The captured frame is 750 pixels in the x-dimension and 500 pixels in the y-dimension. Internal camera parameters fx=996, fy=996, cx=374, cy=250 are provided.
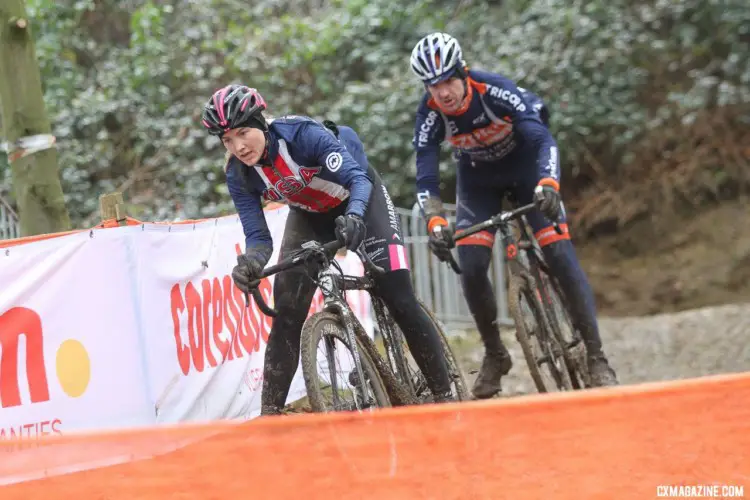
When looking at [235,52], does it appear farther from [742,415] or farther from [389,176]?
[742,415]

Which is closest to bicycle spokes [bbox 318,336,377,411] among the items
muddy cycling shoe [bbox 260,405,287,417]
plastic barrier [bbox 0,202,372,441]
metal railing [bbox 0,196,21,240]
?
muddy cycling shoe [bbox 260,405,287,417]

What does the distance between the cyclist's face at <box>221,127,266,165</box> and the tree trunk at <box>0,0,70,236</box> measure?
297 cm

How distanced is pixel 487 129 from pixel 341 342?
2.25m

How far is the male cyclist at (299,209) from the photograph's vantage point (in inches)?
192

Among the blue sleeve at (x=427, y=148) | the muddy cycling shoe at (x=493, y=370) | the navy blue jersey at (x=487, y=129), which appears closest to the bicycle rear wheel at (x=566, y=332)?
the muddy cycling shoe at (x=493, y=370)

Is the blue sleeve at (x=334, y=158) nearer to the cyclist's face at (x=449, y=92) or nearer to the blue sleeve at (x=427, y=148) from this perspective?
the cyclist's face at (x=449, y=92)

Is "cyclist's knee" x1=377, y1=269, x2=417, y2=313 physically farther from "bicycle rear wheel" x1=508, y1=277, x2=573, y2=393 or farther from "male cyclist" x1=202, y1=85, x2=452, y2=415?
"bicycle rear wheel" x1=508, y1=277, x2=573, y2=393

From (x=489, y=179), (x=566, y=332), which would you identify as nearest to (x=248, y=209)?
(x=489, y=179)

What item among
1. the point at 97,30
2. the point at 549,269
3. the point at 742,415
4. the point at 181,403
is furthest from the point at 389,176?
the point at 742,415

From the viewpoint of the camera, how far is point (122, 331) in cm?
569

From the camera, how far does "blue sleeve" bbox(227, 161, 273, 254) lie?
5238 mm

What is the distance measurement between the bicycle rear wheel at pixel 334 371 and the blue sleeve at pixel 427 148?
195cm

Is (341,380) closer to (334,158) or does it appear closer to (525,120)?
(334,158)

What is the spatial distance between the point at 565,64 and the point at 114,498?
1219 cm
